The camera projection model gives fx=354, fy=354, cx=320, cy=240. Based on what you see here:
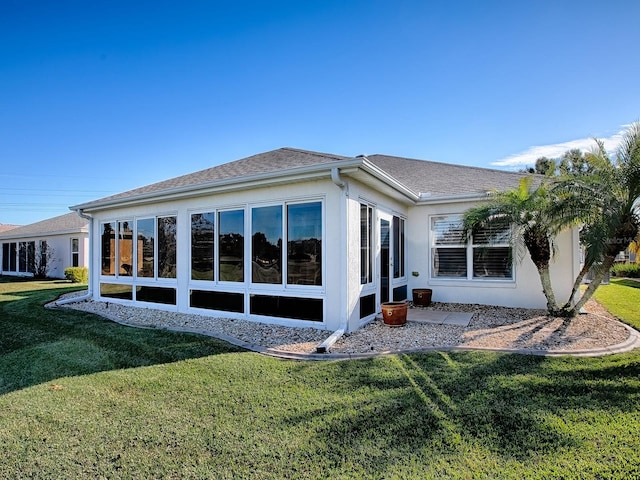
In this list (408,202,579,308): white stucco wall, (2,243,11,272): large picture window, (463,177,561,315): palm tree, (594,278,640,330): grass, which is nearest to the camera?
(463,177,561,315): palm tree

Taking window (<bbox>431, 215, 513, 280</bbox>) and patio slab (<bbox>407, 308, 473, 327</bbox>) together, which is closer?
patio slab (<bbox>407, 308, 473, 327</bbox>)

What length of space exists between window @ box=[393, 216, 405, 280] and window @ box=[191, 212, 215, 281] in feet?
16.1

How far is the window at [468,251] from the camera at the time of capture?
32.9 feet

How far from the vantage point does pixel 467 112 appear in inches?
528

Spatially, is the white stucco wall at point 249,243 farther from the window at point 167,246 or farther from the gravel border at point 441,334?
the gravel border at point 441,334

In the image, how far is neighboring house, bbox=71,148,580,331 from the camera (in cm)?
728

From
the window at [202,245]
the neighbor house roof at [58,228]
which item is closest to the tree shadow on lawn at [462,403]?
the window at [202,245]

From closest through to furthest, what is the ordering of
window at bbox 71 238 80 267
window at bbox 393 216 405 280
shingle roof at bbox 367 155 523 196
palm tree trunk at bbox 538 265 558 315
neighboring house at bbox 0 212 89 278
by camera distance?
palm tree trunk at bbox 538 265 558 315, window at bbox 393 216 405 280, shingle roof at bbox 367 155 523 196, neighboring house at bbox 0 212 89 278, window at bbox 71 238 80 267

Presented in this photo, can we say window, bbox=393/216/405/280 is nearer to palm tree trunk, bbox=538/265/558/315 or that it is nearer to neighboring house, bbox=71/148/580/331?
neighboring house, bbox=71/148/580/331

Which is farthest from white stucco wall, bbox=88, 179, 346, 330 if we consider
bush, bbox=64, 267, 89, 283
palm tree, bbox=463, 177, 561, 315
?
bush, bbox=64, 267, 89, 283

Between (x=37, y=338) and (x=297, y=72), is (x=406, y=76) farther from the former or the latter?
(x=37, y=338)

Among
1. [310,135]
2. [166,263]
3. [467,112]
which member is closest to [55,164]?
[310,135]

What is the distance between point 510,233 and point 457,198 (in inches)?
66.4

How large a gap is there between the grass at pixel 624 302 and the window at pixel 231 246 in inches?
343
